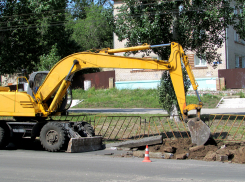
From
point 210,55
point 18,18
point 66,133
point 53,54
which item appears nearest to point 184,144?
point 66,133

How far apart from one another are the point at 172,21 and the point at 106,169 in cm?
1012

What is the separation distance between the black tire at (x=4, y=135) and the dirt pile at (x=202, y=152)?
5.66 metres

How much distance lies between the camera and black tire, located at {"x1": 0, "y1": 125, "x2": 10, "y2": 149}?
11938 mm

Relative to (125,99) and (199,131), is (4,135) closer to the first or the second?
(199,131)

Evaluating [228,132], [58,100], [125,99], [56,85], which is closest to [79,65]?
[56,85]

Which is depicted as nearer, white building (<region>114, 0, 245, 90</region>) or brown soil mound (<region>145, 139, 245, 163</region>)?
brown soil mound (<region>145, 139, 245, 163</region>)

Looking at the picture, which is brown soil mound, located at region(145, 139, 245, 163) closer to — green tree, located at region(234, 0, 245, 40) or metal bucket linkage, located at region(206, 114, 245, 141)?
metal bucket linkage, located at region(206, 114, 245, 141)

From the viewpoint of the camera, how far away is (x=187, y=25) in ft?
51.3

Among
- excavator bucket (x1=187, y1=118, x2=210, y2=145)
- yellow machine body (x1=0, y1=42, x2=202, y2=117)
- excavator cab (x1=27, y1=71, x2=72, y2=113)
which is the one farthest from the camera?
excavator cab (x1=27, y1=71, x2=72, y2=113)

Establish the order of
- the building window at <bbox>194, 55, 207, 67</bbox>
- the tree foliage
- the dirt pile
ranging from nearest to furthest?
the dirt pile
the tree foliage
the building window at <bbox>194, 55, 207, 67</bbox>

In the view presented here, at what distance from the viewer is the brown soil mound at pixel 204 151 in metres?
9.34

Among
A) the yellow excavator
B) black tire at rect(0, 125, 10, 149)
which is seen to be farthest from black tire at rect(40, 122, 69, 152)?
black tire at rect(0, 125, 10, 149)

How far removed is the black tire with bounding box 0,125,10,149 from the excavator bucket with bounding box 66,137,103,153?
2.82 metres

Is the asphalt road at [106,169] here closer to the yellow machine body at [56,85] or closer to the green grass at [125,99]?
the yellow machine body at [56,85]
